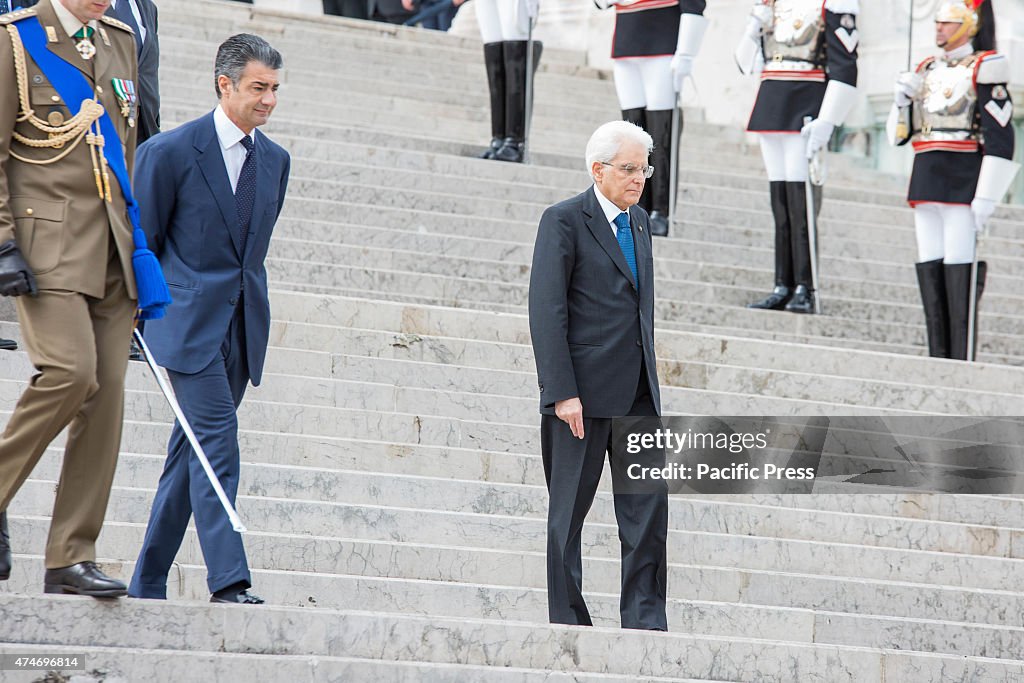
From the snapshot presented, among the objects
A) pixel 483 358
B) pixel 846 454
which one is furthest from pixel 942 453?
pixel 483 358

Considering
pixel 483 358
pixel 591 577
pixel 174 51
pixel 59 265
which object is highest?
pixel 174 51

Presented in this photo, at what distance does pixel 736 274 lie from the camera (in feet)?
32.0

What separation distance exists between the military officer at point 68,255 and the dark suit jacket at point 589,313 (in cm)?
127

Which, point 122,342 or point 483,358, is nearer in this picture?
point 122,342

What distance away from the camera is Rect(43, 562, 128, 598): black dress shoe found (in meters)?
4.50

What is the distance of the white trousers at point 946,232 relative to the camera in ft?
29.1

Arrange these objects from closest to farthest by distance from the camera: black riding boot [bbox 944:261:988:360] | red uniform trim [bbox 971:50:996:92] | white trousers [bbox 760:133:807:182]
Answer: red uniform trim [bbox 971:50:996:92]
black riding boot [bbox 944:261:988:360]
white trousers [bbox 760:133:807:182]

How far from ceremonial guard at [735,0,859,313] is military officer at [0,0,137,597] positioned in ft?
17.8

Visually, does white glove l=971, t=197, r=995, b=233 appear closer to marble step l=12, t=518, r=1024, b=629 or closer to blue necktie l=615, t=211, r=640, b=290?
marble step l=12, t=518, r=1024, b=629

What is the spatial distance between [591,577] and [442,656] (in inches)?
53.7

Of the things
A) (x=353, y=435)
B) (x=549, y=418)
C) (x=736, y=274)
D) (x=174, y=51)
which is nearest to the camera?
(x=549, y=418)

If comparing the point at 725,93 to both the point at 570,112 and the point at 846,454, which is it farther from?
the point at 846,454

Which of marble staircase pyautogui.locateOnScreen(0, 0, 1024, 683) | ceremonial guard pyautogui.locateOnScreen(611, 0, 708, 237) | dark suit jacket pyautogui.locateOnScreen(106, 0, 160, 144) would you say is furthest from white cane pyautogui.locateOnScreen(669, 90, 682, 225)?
dark suit jacket pyautogui.locateOnScreen(106, 0, 160, 144)

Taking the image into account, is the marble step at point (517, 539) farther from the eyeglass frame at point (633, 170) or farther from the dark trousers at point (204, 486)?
the eyeglass frame at point (633, 170)
